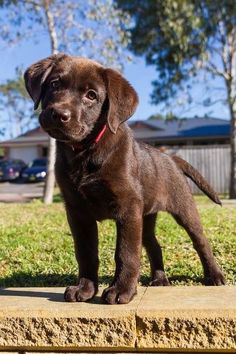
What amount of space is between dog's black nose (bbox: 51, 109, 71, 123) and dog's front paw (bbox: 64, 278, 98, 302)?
1031mm

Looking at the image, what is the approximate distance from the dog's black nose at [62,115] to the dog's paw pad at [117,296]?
3.33 ft

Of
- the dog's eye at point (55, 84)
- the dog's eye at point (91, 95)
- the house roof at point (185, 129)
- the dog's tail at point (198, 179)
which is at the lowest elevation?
the house roof at point (185, 129)

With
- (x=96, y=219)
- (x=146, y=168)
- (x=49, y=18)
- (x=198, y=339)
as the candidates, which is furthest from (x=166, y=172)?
(x=49, y=18)

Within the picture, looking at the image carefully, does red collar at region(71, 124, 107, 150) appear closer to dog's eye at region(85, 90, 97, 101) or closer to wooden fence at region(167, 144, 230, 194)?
dog's eye at region(85, 90, 97, 101)

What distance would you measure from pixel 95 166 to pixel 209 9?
17.5m

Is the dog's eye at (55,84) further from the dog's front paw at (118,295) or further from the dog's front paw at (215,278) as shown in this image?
the dog's front paw at (215,278)

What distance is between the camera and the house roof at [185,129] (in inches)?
1533

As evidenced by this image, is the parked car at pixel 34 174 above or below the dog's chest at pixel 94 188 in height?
below

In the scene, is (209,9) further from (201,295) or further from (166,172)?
(201,295)

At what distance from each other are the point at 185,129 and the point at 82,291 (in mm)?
39278

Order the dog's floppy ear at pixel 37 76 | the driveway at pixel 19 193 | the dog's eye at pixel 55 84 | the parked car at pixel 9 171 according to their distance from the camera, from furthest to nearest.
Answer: the parked car at pixel 9 171 < the driveway at pixel 19 193 < the dog's floppy ear at pixel 37 76 < the dog's eye at pixel 55 84

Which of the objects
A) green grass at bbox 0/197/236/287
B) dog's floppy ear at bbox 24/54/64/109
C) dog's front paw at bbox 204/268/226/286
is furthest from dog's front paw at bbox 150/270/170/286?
dog's floppy ear at bbox 24/54/64/109

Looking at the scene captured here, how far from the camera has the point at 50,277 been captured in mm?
4910

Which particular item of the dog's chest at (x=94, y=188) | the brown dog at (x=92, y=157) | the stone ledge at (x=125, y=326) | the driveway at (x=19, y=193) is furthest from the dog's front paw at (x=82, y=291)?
the driveway at (x=19, y=193)
